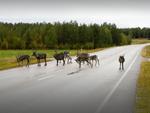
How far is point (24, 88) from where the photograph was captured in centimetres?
963

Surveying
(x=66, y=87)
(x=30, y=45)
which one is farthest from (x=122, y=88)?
(x=30, y=45)

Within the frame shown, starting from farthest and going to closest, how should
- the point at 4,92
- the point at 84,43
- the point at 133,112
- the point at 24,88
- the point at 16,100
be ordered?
the point at 84,43, the point at 24,88, the point at 4,92, the point at 16,100, the point at 133,112

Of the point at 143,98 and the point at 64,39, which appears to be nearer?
the point at 143,98

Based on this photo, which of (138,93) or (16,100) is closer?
(16,100)

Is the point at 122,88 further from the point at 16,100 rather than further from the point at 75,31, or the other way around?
the point at 75,31

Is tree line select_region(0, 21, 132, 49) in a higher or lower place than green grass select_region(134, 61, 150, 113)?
higher

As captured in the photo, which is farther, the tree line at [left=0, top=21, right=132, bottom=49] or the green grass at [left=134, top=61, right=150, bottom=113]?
the tree line at [left=0, top=21, right=132, bottom=49]

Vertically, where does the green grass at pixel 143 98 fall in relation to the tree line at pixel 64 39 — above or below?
below

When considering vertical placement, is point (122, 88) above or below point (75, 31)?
below

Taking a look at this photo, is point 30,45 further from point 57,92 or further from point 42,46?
point 57,92

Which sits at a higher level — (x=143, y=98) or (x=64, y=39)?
(x=64, y=39)

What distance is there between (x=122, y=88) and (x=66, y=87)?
3035 mm

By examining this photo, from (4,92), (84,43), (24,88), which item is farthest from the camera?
(84,43)

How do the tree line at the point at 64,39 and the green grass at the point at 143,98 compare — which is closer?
the green grass at the point at 143,98
